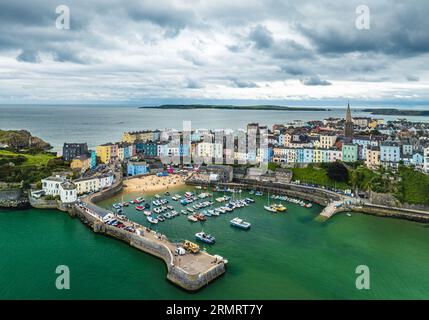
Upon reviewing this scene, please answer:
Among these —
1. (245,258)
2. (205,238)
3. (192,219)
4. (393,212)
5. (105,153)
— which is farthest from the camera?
(105,153)

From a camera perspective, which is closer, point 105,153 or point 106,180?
point 106,180

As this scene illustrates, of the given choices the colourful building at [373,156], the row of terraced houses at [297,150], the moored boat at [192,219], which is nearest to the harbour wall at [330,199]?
the row of terraced houses at [297,150]

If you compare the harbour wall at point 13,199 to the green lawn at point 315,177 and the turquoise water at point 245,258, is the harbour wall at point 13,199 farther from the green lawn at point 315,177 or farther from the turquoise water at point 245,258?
the green lawn at point 315,177

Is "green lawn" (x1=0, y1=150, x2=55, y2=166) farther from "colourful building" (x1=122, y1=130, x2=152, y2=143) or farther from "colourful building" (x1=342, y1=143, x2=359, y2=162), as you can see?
"colourful building" (x1=342, y1=143, x2=359, y2=162)

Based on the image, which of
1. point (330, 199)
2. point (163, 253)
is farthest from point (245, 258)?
point (330, 199)

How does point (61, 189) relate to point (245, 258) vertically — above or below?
above

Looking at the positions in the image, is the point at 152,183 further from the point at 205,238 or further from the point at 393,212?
the point at 393,212

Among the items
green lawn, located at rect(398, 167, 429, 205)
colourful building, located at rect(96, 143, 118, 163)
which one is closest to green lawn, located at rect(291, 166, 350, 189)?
green lawn, located at rect(398, 167, 429, 205)

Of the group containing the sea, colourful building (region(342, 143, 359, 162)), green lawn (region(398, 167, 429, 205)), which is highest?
colourful building (region(342, 143, 359, 162))

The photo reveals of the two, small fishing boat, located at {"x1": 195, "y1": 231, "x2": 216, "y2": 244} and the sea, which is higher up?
small fishing boat, located at {"x1": 195, "y1": 231, "x2": 216, "y2": 244}
